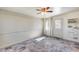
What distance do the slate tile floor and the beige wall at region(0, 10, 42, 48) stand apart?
0.13 meters

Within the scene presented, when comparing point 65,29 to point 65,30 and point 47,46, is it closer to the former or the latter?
point 65,30

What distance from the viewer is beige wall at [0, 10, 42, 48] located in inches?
78.2

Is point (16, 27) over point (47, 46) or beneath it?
over

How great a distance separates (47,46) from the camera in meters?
2.13

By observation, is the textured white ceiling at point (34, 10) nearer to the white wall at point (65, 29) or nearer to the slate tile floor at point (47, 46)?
the white wall at point (65, 29)

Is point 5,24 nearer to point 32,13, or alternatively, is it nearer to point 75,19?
point 32,13

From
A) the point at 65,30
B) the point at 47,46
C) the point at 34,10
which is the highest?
the point at 34,10

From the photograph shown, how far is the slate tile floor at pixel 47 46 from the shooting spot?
210 centimetres

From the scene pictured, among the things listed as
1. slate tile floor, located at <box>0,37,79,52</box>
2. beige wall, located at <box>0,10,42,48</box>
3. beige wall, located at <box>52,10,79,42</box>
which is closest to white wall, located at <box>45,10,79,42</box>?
beige wall, located at <box>52,10,79,42</box>

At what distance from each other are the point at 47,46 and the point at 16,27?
77 centimetres

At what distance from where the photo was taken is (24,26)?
7.03ft

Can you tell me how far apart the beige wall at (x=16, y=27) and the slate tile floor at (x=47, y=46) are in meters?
0.13

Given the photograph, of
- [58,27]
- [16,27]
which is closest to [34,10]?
[16,27]
